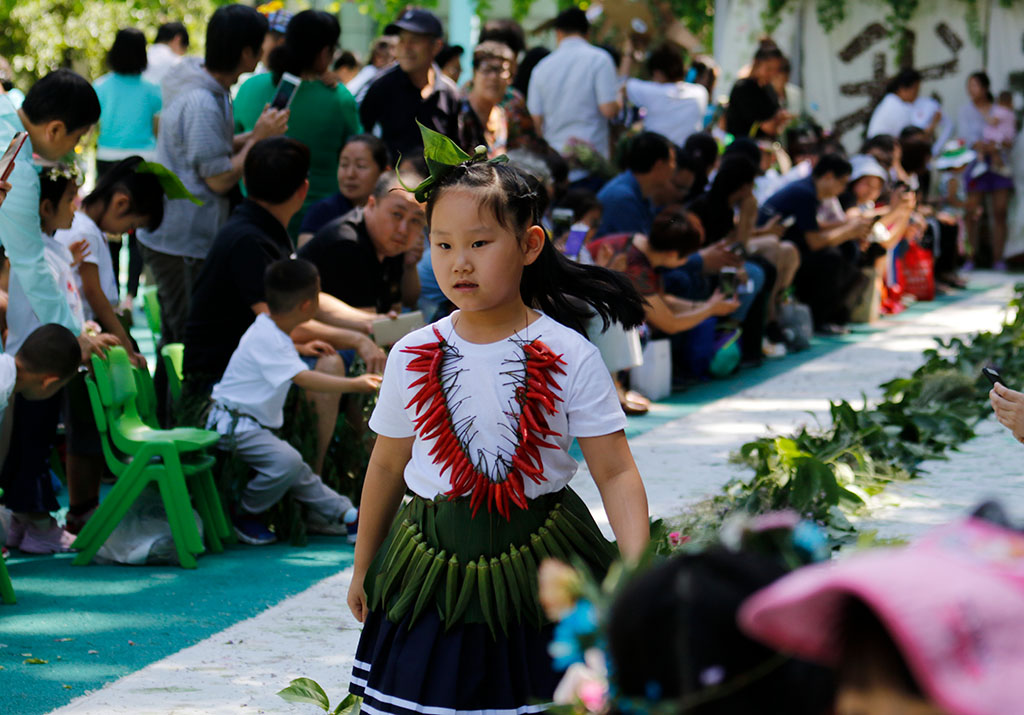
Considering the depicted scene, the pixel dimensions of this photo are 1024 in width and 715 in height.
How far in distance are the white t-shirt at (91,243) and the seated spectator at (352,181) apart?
965 mm

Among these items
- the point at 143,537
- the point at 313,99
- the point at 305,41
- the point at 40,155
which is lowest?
the point at 143,537

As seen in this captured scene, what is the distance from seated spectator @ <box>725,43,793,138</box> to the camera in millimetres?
10430

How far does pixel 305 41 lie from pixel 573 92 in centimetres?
290

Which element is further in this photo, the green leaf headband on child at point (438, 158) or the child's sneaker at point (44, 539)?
A: the child's sneaker at point (44, 539)

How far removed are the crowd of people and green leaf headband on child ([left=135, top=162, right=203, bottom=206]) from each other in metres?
0.01

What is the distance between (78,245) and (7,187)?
1.37 meters

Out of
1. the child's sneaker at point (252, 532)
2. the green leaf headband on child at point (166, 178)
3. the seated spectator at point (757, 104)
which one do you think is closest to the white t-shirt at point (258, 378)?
the child's sneaker at point (252, 532)

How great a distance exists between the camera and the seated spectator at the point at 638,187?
763cm

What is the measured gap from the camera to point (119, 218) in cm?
539

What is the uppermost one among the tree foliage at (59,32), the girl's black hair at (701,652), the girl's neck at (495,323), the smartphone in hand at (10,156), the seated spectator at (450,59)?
the tree foliage at (59,32)

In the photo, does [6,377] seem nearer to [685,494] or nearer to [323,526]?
[323,526]

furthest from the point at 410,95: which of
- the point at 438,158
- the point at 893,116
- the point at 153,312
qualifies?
the point at 893,116

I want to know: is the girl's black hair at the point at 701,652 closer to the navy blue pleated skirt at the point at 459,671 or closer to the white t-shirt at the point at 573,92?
the navy blue pleated skirt at the point at 459,671

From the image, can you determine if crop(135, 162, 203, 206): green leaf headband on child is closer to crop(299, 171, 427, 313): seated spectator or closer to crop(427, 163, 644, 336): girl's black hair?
crop(299, 171, 427, 313): seated spectator
